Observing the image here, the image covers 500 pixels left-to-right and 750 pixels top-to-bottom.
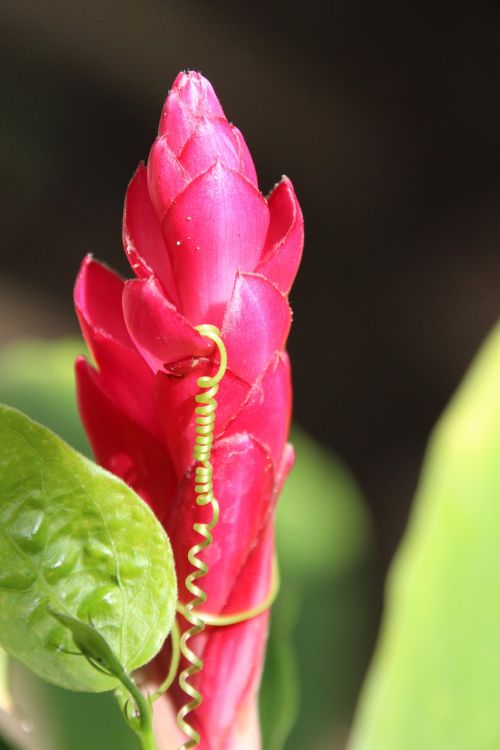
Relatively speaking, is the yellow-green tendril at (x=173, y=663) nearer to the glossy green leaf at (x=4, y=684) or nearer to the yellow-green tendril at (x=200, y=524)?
the yellow-green tendril at (x=200, y=524)

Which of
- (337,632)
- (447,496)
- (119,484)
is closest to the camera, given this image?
(119,484)

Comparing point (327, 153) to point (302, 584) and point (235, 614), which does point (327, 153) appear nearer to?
point (302, 584)

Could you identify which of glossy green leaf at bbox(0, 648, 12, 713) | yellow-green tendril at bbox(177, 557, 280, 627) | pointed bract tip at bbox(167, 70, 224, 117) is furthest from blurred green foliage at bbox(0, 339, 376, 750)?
pointed bract tip at bbox(167, 70, 224, 117)

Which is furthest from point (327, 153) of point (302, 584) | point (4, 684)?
point (4, 684)

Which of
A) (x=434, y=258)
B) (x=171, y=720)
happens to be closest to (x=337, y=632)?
(x=171, y=720)

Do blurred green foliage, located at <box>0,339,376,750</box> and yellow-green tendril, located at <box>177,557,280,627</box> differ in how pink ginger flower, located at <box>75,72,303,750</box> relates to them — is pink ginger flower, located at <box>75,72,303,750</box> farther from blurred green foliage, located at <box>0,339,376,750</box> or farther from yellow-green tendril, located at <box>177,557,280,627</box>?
blurred green foliage, located at <box>0,339,376,750</box>

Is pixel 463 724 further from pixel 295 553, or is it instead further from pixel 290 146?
pixel 290 146
